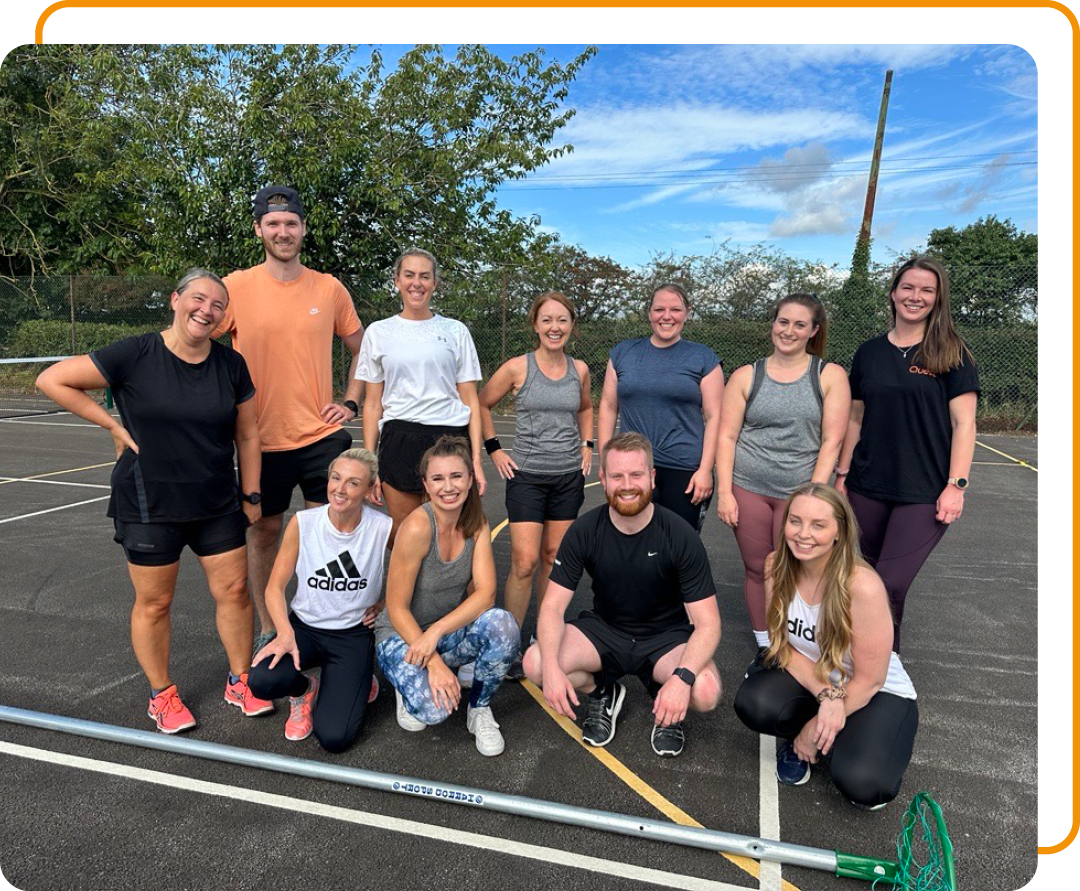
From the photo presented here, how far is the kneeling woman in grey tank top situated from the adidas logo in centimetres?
25

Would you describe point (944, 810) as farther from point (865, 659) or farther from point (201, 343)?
point (201, 343)

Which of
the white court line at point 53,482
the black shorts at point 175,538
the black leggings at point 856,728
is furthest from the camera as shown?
the white court line at point 53,482

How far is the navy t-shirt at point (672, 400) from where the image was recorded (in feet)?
11.9

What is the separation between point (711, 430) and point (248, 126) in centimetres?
1288

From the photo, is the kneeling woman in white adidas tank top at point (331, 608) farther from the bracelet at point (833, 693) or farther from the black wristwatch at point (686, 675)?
the bracelet at point (833, 693)

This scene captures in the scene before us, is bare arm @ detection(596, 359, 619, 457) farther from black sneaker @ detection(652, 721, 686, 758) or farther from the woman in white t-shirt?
black sneaker @ detection(652, 721, 686, 758)

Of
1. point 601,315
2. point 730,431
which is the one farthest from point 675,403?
point 601,315

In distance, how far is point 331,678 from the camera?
3.12 m

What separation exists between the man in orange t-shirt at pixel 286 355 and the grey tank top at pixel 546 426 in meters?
0.94

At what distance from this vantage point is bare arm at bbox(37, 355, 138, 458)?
9.05ft

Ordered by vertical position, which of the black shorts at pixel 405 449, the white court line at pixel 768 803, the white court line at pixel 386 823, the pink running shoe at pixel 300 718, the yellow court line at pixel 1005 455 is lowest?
the white court line at pixel 768 803

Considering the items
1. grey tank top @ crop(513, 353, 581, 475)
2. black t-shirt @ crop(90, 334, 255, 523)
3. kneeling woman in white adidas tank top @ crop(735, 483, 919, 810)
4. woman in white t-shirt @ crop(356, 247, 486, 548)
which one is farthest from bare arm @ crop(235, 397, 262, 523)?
kneeling woman in white adidas tank top @ crop(735, 483, 919, 810)

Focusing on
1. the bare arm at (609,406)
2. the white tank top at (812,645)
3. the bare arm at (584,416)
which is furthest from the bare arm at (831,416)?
the bare arm at (584,416)

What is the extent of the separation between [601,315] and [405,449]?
488 inches
